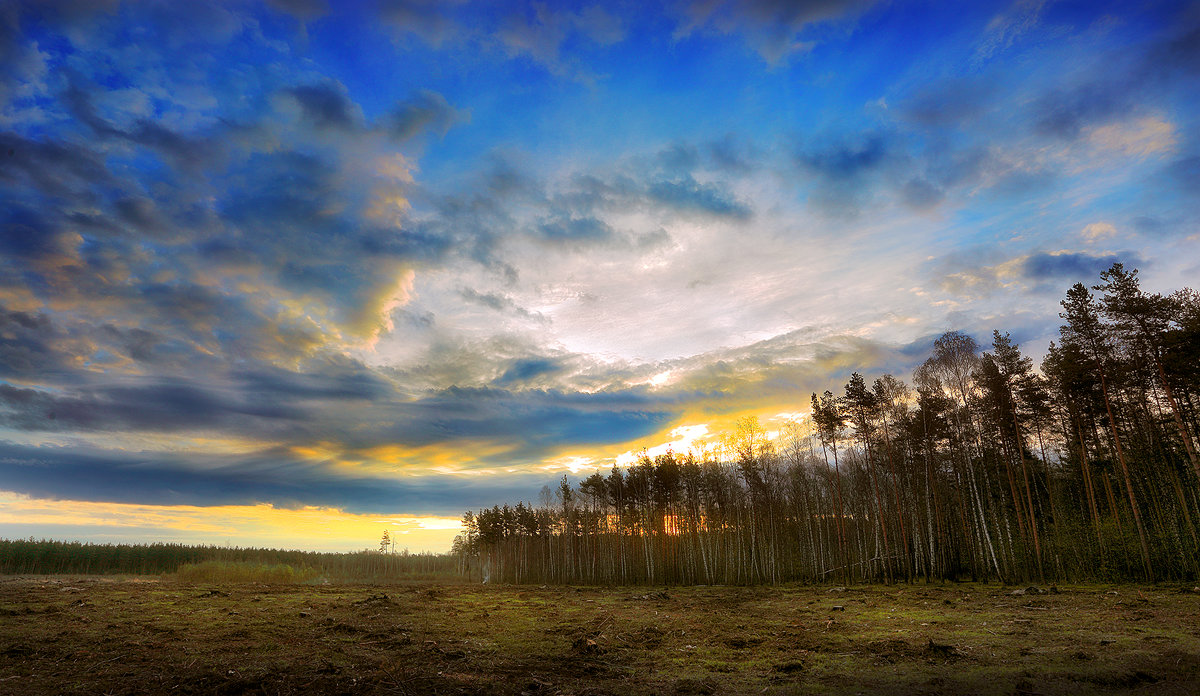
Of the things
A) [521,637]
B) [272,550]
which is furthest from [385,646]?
[272,550]

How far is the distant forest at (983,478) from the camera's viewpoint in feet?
98.1

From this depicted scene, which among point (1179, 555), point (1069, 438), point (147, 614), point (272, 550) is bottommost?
point (272, 550)

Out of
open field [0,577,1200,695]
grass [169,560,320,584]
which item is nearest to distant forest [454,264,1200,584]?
open field [0,577,1200,695]

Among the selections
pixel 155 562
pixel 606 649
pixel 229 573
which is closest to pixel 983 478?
pixel 606 649

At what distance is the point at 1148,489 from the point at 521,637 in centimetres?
4273

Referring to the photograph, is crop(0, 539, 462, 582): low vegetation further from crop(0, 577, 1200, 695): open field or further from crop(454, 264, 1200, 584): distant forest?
crop(454, 264, 1200, 584): distant forest

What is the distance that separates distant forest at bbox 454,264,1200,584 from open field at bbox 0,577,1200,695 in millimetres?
10583

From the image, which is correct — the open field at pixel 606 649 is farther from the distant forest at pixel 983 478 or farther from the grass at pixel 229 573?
the grass at pixel 229 573

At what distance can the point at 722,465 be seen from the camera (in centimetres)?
5988

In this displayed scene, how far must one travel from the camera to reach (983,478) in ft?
129

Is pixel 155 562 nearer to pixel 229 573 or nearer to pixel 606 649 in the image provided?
pixel 229 573

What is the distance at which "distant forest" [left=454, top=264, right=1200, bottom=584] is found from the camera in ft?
98.1

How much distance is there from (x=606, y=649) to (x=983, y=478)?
38.4 metres

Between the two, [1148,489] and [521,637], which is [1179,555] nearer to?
[1148,489]
